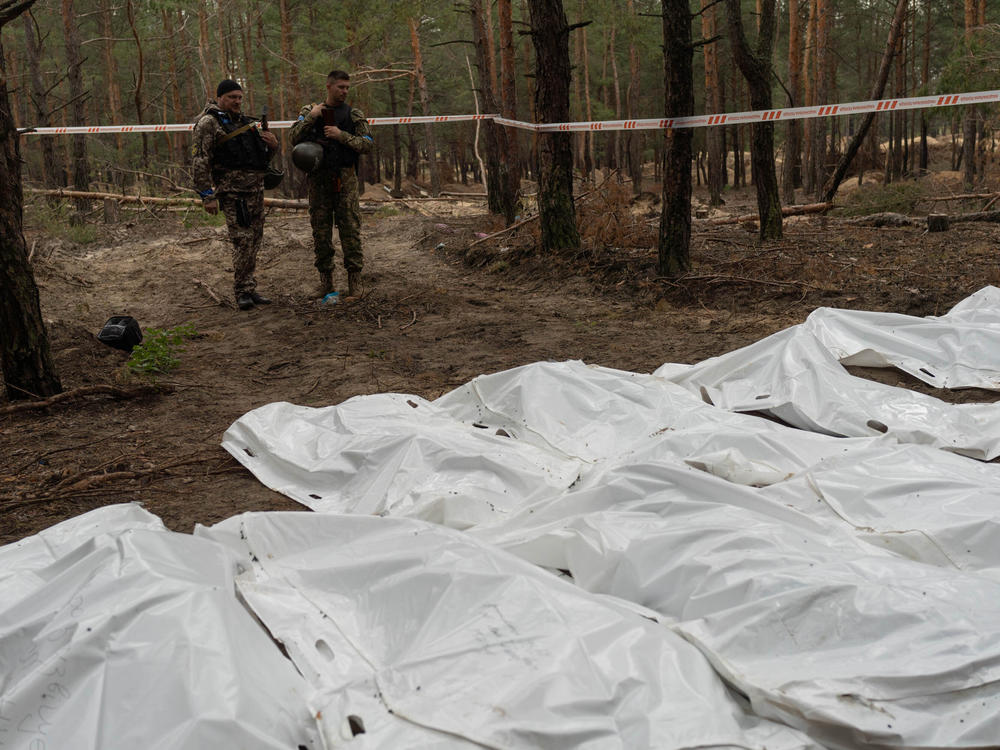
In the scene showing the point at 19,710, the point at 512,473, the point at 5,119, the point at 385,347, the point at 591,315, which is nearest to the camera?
the point at 19,710

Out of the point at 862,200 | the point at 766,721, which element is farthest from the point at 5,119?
the point at 862,200

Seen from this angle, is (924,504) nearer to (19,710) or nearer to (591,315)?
(19,710)

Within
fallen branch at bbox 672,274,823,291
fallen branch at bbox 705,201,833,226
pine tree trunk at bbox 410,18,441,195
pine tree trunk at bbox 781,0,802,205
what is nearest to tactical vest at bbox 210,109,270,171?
fallen branch at bbox 672,274,823,291

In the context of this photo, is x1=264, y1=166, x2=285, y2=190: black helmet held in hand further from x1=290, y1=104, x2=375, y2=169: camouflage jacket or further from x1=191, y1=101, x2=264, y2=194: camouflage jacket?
x1=290, y1=104, x2=375, y2=169: camouflage jacket

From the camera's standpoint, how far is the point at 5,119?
404cm

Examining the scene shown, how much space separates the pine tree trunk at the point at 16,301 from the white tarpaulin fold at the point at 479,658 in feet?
9.02

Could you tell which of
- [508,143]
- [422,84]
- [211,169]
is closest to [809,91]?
[422,84]

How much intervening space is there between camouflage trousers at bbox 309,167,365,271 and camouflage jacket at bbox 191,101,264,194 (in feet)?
1.72

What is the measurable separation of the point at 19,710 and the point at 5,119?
3.63 meters

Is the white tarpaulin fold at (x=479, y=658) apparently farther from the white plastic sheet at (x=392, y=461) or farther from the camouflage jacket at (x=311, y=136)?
the camouflage jacket at (x=311, y=136)

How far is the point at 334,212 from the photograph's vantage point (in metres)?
6.88

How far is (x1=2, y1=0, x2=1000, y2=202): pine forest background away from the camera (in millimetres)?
13281

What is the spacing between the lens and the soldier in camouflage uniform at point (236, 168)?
20.9ft

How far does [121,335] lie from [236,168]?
195cm
